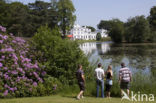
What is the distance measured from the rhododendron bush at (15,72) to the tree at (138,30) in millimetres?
76801

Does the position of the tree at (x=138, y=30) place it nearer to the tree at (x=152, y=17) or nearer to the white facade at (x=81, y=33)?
the tree at (x=152, y=17)

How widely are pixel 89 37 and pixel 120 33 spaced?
54.5m

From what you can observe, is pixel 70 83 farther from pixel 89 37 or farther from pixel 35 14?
pixel 89 37

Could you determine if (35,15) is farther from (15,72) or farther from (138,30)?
(15,72)

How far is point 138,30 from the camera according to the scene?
271 ft

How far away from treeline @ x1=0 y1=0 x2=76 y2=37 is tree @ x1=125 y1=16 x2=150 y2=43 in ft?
95.4

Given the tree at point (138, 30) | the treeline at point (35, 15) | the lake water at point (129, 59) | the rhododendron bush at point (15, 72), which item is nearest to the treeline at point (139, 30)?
the tree at point (138, 30)

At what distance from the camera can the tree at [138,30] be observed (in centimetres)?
8131

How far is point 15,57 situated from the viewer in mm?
9859

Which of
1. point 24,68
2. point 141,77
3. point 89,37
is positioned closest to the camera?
point 24,68

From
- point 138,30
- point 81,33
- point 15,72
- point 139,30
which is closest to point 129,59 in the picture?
point 15,72

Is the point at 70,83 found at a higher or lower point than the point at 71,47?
lower

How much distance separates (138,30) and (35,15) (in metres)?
43.1

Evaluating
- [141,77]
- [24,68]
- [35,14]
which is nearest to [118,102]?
[141,77]
